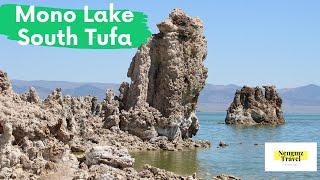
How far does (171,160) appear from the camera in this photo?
4853cm

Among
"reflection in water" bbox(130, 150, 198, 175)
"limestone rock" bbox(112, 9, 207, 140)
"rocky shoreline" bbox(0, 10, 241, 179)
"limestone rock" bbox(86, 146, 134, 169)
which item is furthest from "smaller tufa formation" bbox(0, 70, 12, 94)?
"limestone rock" bbox(112, 9, 207, 140)

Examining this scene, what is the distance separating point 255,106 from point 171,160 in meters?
87.6

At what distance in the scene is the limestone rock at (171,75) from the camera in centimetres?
6181

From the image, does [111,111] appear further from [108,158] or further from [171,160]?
[108,158]

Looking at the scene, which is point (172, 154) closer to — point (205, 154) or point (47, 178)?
point (205, 154)

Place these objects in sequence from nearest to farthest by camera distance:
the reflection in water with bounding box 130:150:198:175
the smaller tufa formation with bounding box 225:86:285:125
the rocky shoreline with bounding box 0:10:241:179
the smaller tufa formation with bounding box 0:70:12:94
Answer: the smaller tufa formation with bounding box 0:70:12:94 → the reflection in water with bounding box 130:150:198:175 → the rocky shoreline with bounding box 0:10:241:179 → the smaller tufa formation with bounding box 225:86:285:125

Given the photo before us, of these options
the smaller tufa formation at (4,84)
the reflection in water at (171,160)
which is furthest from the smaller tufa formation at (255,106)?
the smaller tufa formation at (4,84)

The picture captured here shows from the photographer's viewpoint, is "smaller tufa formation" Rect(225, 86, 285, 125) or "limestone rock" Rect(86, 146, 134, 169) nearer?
"limestone rock" Rect(86, 146, 134, 169)

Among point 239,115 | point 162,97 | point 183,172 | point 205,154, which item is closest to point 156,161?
point 183,172

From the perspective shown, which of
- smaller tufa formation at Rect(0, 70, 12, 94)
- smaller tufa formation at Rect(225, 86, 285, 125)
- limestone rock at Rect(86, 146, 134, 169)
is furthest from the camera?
smaller tufa formation at Rect(225, 86, 285, 125)

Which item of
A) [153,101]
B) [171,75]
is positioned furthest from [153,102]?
[171,75]

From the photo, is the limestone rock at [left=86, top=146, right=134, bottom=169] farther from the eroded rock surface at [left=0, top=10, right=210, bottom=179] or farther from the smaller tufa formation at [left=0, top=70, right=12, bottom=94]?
the eroded rock surface at [left=0, top=10, right=210, bottom=179]

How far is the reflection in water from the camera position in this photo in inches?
1689

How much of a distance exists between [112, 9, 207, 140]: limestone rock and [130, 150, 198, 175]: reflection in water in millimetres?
6309
